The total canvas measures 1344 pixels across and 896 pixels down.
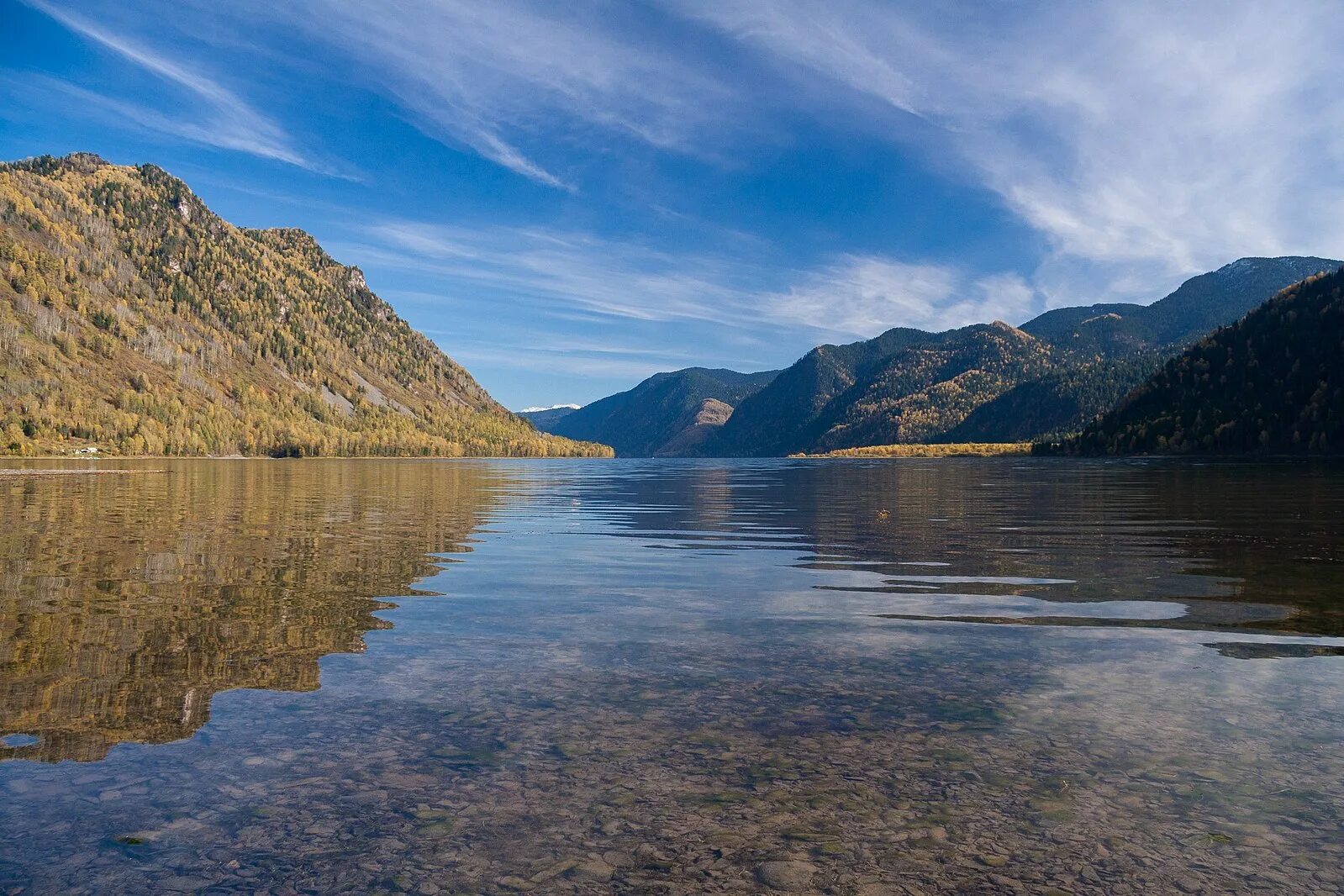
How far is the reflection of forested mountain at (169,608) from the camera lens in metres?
10.4

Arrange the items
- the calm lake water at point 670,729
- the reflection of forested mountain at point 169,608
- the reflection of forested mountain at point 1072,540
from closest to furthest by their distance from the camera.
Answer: the calm lake water at point 670,729
the reflection of forested mountain at point 169,608
the reflection of forested mountain at point 1072,540

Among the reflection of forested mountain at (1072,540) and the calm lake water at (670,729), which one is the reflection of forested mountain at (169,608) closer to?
the calm lake water at (670,729)

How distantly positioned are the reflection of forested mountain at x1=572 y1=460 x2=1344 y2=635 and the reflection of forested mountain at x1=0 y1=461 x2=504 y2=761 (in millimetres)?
12203

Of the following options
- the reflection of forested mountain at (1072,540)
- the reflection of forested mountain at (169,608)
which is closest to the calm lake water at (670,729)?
the reflection of forested mountain at (169,608)

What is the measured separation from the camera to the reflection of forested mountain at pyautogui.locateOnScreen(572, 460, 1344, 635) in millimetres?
19734

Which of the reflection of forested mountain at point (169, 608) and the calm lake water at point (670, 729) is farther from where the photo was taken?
the reflection of forested mountain at point (169, 608)

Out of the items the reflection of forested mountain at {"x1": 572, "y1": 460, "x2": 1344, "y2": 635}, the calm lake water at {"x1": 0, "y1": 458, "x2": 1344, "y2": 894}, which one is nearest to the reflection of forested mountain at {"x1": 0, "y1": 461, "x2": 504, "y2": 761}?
the calm lake water at {"x1": 0, "y1": 458, "x2": 1344, "y2": 894}

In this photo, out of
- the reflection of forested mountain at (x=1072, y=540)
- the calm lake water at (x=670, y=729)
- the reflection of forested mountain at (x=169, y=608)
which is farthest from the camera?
the reflection of forested mountain at (x=1072, y=540)

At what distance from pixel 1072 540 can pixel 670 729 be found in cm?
2704

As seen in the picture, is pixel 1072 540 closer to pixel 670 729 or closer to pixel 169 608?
pixel 670 729

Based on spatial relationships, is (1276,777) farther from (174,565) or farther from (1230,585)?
(174,565)

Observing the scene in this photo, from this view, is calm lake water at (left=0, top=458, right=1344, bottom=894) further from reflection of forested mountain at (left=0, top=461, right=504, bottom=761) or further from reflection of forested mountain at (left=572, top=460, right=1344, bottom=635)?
reflection of forested mountain at (left=572, top=460, right=1344, bottom=635)

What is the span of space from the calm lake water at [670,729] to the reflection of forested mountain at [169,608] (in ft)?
0.38

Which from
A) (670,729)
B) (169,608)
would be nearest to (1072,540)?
(670,729)
